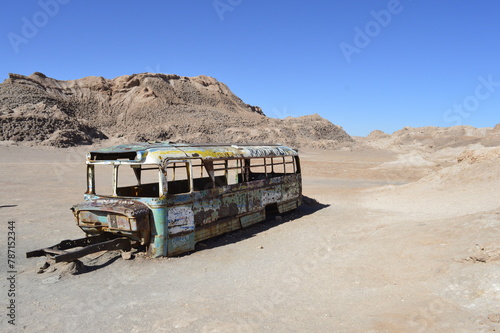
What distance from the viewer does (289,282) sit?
256 inches

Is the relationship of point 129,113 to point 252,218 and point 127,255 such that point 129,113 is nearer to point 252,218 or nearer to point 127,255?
point 252,218

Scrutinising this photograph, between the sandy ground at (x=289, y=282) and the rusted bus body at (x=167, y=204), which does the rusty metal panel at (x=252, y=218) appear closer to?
the rusted bus body at (x=167, y=204)

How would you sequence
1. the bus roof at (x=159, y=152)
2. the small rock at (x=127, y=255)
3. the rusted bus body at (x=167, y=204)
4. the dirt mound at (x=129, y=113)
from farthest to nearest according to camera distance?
the dirt mound at (x=129, y=113), the bus roof at (x=159, y=152), the small rock at (x=127, y=255), the rusted bus body at (x=167, y=204)

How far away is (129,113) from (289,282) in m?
67.1

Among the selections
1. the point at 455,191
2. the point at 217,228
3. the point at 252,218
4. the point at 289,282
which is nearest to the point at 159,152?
the point at 217,228

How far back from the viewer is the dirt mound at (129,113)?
49781mm

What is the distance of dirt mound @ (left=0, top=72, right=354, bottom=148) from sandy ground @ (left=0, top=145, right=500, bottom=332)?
42.8 metres

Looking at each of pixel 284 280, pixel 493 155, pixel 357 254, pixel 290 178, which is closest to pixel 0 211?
pixel 290 178

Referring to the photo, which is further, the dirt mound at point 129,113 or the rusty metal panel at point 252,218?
the dirt mound at point 129,113

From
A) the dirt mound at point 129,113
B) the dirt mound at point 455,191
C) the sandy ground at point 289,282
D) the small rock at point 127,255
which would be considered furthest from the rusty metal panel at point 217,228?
the dirt mound at point 129,113

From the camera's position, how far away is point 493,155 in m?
17.0

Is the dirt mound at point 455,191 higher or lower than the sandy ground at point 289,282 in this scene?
higher

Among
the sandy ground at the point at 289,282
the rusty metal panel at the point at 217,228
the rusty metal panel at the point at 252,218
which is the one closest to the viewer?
the sandy ground at the point at 289,282

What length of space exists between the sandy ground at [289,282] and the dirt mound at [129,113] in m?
42.8
